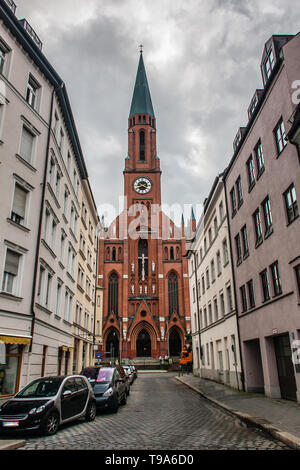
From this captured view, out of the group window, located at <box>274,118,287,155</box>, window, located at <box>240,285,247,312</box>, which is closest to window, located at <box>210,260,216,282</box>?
window, located at <box>240,285,247,312</box>

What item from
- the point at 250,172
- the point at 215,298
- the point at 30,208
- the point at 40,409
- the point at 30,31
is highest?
the point at 30,31

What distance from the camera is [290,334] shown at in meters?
14.0

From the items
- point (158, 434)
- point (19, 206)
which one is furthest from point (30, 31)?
point (158, 434)

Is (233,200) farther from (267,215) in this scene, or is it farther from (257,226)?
(267,215)

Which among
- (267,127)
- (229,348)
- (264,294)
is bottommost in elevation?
(229,348)

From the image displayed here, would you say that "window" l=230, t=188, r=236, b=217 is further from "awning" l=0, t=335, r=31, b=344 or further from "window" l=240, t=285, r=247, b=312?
"awning" l=0, t=335, r=31, b=344

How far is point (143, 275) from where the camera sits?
2404 inches

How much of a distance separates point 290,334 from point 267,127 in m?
9.13

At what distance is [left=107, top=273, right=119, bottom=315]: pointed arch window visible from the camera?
5958 centimetres

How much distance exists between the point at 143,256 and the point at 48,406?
2092 inches

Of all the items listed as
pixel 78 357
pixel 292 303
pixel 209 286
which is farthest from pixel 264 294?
pixel 78 357

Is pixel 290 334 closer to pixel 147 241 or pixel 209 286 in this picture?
pixel 209 286

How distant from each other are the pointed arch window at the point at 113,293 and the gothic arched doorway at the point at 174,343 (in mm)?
9834

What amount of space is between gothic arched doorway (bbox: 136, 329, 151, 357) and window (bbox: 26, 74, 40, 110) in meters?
46.4
